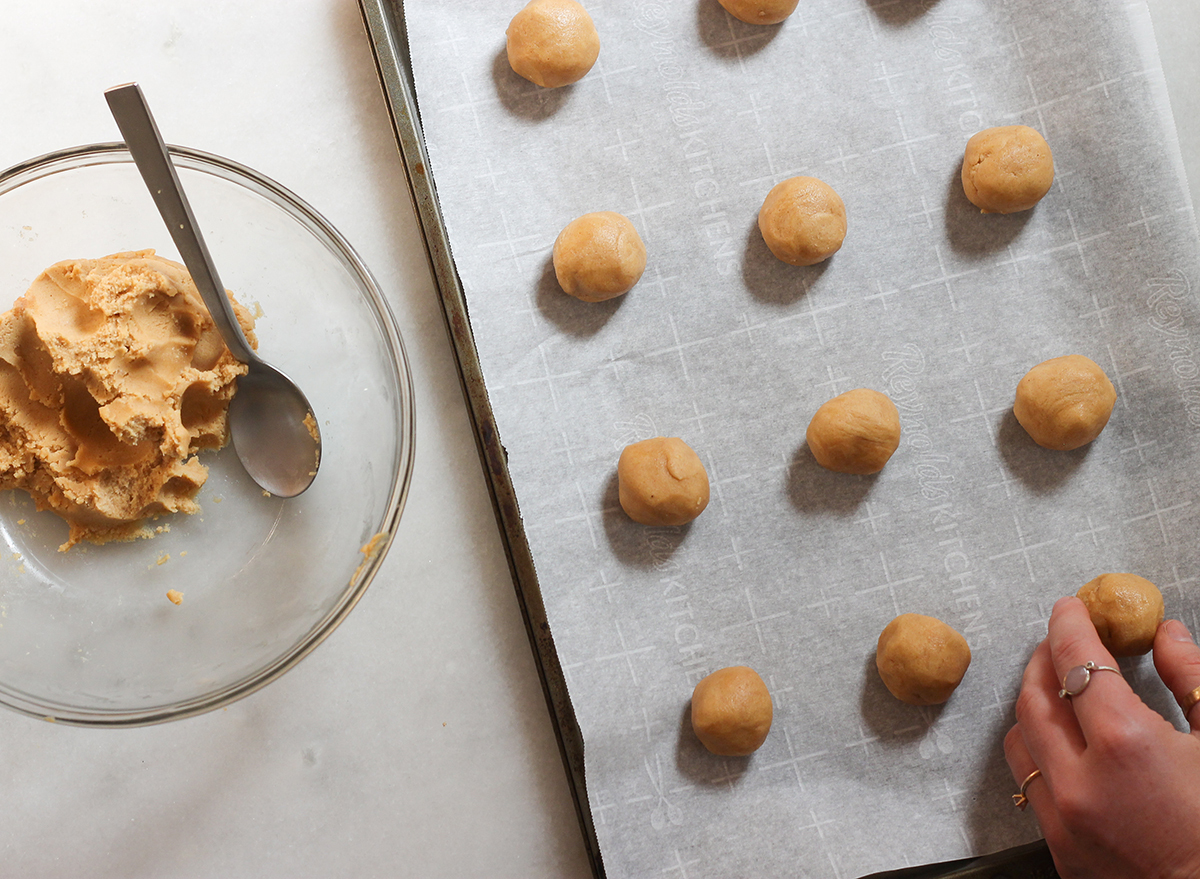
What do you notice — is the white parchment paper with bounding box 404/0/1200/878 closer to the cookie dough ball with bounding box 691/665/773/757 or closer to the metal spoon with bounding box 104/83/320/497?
the cookie dough ball with bounding box 691/665/773/757

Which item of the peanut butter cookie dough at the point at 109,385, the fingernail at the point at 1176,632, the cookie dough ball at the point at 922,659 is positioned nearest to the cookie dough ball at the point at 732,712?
the cookie dough ball at the point at 922,659

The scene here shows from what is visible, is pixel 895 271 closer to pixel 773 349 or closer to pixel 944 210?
pixel 944 210

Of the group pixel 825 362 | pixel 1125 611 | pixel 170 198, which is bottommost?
pixel 1125 611

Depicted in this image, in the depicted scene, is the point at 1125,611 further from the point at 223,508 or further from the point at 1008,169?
the point at 223,508

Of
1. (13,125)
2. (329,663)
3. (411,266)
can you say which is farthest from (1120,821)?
(13,125)

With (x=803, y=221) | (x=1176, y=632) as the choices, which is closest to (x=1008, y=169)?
(x=803, y=221)

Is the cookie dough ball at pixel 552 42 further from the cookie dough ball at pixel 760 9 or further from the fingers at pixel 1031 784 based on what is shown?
the fingers at pixel 1031 784
